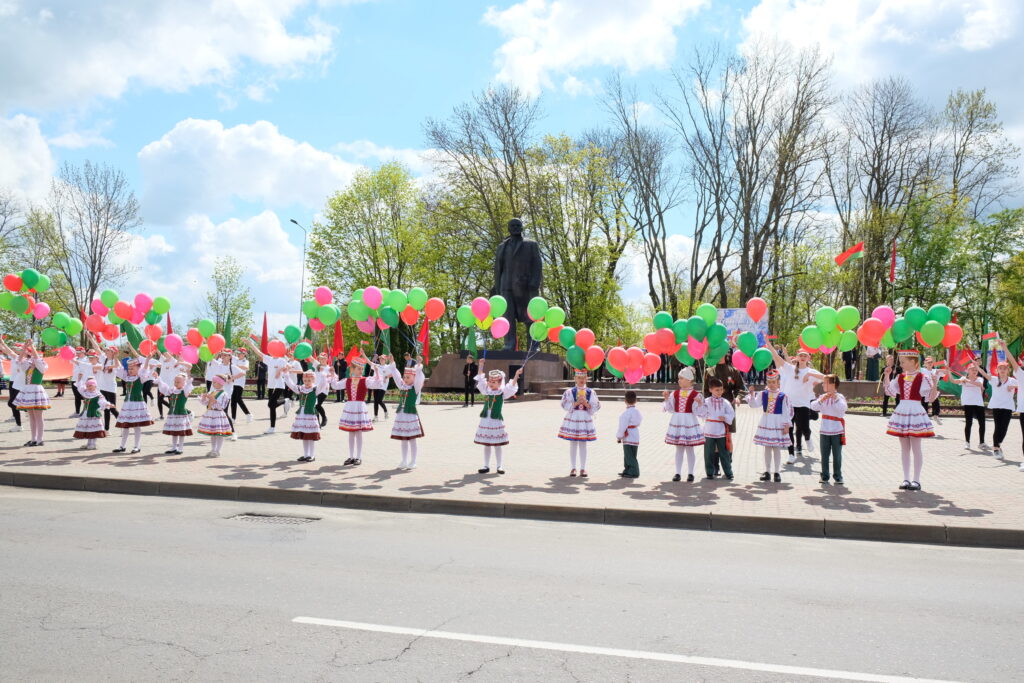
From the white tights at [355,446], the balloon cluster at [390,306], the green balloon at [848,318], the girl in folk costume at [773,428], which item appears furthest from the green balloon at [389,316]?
the green balloon at [848,318]

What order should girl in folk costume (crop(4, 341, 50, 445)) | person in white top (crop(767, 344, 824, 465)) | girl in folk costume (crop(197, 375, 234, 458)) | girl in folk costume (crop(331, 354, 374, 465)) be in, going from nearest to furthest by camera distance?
girl in folk costume (crop(331, 354, 374, 465)) → person in white top (crop(767, 344, 824, 465)) → girl in folk costume (crop(197, 375, 234, 458)) → girl in folk costume (crop(4, 341, 50, 445))

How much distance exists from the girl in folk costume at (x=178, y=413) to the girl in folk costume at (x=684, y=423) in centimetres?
799

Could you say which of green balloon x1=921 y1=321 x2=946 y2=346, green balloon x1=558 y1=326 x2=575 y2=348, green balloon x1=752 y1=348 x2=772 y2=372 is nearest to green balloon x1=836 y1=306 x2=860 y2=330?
green balloon x1=921 y1=321 x2=946 y2=346

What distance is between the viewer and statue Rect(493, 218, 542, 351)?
28875mm

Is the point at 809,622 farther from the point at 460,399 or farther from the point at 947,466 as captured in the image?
the point at 460,399

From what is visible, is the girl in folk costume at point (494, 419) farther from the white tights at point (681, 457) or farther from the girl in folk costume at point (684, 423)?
the white tights at point (681, 457)

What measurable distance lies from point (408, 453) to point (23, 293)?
9338 millimetres

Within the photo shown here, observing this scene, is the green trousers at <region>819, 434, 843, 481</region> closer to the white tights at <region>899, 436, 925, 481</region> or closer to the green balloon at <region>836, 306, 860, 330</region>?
the white tights at <region>899, 436, 925, 481</region>

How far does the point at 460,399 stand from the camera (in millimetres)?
29047

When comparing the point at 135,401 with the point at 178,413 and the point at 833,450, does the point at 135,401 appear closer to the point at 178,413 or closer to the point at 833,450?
the point at 178,413

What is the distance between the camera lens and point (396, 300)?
1220 centimetres

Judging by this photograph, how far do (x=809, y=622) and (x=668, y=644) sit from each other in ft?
3.61

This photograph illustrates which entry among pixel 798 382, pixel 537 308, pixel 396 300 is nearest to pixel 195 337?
pixel 396 300

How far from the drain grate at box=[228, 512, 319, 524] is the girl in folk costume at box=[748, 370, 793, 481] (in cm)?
623
